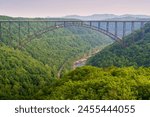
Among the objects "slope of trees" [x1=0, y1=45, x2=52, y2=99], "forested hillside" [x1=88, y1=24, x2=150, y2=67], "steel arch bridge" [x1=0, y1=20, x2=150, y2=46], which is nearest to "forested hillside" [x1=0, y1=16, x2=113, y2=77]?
"steel arch bridge" [x1=0, y1=20, x2=150, y2=46]

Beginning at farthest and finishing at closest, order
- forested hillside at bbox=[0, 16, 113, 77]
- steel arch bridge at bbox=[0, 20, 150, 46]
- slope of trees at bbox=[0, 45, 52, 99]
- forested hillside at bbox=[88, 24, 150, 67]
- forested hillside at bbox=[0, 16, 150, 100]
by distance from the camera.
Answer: forested hillside at bbox=[0, 16, 113, 77] → steel arch bridge at bbox=[0, 20, 150, 46] → forested hillside at bbox=[88, 24, 150, 67] → slope of trees at bbox=[0, 45, 52, 99] → forested hillside at bbox=[0, 16, 150, 100]

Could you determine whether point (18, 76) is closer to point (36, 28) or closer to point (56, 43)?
point (56, 43)

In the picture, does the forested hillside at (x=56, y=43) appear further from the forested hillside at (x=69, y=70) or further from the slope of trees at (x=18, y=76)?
the slope of trees at (x=18, y=76)

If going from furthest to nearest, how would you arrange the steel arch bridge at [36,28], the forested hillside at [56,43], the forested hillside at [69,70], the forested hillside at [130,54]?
the forested hillside at [56,43]
the steel arch bridge at [36,28]
the forested hillside at [130,54]
the forested hillside at [69,70]

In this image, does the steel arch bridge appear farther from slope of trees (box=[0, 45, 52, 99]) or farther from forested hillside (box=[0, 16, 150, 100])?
slope of trees (box=[0, 45, 52, 99])

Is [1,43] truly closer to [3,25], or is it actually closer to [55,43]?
[3,25]

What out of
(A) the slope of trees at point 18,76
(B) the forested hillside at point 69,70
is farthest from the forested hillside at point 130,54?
(A) the slope of trees at point 18,76

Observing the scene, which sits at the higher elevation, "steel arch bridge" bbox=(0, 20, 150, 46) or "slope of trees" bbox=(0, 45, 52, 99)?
"steel arch bridge" bbox=(0, 20, 150, 46)

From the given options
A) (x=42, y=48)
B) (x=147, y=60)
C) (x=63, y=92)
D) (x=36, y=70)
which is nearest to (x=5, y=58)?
(x=36, y=70)

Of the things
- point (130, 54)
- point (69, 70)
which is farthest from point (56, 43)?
point (130, 54)
